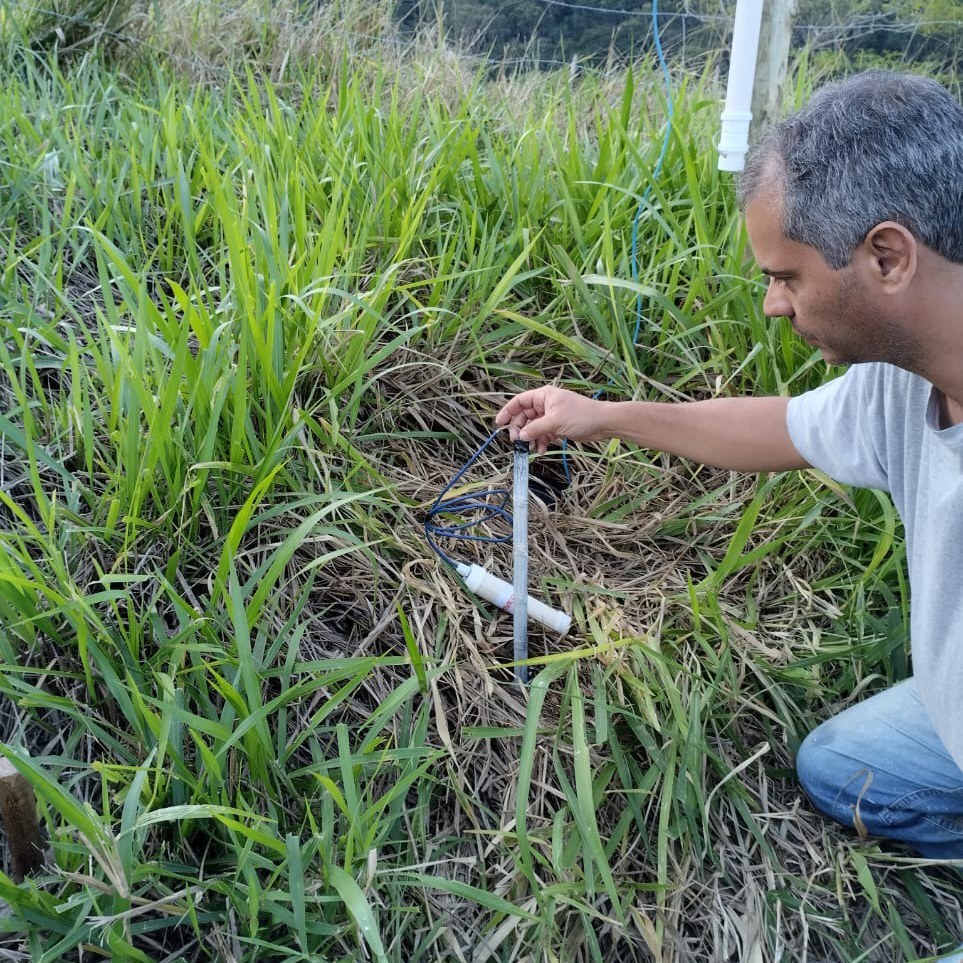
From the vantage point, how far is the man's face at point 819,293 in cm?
133

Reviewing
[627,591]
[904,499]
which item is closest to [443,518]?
[627,591]

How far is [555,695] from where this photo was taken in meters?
1.74

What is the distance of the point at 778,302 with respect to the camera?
4.76 ft

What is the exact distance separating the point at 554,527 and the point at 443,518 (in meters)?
0.24

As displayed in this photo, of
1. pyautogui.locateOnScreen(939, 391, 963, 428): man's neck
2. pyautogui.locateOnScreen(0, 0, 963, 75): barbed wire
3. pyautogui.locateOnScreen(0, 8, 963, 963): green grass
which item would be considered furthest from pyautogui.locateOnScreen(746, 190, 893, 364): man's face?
pyautogui.locateOnScreen(0, 0, 963, 75): barbed wire

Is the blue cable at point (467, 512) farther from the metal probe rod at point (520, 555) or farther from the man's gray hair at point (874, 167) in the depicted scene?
the man's gray hair at point (874, 167)

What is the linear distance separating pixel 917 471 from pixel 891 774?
1.90 feet

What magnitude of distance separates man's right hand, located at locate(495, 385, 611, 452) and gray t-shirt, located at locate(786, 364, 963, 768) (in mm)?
332

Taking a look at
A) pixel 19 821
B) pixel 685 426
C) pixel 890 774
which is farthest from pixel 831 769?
pixel 19 821

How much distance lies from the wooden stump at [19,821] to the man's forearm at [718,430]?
1.05 m

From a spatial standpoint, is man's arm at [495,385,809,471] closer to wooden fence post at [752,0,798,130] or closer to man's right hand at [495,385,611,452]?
man's right hand at [495,385,611,452]

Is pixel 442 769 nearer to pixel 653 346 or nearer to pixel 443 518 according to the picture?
pixel 443 518

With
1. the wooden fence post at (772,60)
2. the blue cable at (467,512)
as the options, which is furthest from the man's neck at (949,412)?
the wooden fence post at (772,60)

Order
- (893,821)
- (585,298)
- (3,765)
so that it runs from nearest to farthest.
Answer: (3,765) → (893,821) → (585,298)
